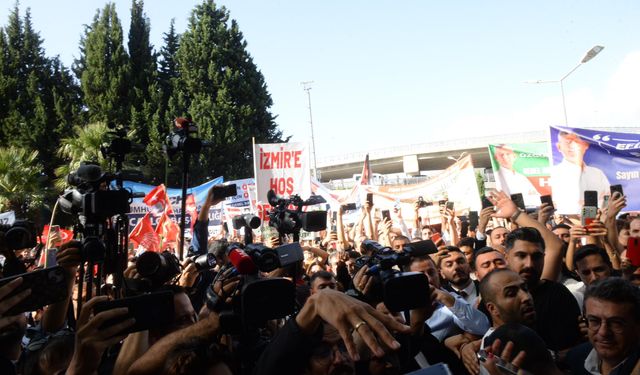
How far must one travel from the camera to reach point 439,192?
37.9 feet

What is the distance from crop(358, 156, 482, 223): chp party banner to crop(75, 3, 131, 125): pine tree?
23.5 meters

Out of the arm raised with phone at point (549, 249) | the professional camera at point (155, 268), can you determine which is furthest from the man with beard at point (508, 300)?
the professional camera at point (155, 268)

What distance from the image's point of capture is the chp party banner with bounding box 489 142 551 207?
10.5m

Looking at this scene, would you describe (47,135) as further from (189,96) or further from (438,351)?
(438,351)

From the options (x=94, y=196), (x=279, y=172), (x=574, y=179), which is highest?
(x=279, y=172)

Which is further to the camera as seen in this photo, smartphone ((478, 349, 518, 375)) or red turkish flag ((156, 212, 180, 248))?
red turkish flag ((156, 212, 180, 248))

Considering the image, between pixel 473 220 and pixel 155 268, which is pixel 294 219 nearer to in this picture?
pixel 155 268

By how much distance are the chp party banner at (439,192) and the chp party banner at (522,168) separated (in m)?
0.50

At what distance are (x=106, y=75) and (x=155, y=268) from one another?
33.5 metres

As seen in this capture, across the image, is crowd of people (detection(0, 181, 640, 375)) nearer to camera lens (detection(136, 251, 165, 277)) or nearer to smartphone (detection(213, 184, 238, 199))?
camera lens (detection(136, 251, 165, 277))

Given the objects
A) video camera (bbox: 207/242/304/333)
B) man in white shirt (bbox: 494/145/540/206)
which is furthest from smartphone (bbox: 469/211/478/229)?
video camera (bbox: 207/242/304/333)

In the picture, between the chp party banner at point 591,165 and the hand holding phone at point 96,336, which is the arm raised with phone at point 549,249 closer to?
the hand holding phone at point 96,336

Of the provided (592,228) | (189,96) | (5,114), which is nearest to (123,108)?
(189,96)

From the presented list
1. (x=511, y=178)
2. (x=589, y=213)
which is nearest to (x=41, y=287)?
(x=589, y=213)
